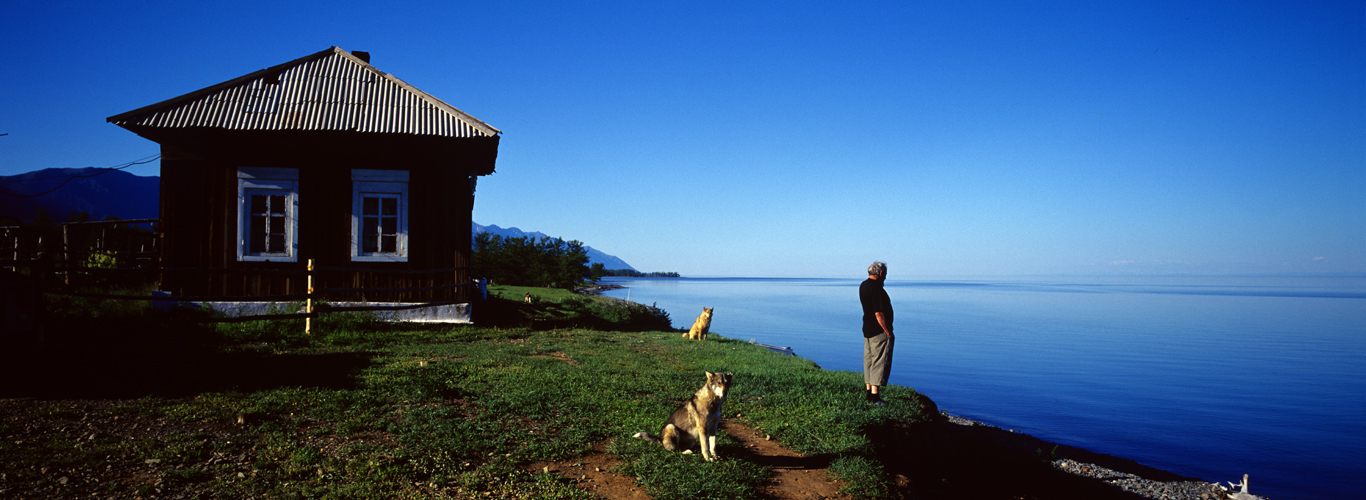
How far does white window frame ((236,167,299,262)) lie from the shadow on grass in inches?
125

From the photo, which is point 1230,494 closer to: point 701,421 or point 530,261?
point 701,421

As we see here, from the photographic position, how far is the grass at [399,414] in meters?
4.89

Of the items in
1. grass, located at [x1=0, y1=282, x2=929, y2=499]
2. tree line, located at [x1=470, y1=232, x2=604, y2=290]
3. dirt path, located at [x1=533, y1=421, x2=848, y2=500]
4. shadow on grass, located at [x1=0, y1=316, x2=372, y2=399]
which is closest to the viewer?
grass, located at [x1=0, y1=282, x2=929, y2=499]

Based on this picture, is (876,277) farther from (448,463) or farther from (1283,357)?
(1283,357)

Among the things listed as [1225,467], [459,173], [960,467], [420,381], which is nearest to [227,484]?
[420,381]

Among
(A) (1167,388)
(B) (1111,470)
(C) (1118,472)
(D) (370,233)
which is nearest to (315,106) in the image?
(D) (370,233)

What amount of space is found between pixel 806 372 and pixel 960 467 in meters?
2.82

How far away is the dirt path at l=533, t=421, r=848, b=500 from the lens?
197 inches

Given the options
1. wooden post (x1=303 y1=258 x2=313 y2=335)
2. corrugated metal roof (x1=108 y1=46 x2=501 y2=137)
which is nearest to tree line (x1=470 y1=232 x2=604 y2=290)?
corrugated metal roof (x1=108 y1=46 x2=501 y2=137)

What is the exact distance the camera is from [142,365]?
323 inches

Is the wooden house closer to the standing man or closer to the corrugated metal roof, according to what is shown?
the corrugated metal roof

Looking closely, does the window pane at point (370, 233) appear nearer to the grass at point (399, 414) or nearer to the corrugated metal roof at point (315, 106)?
the corrugated metal roof at point (315, 106)

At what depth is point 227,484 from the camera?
4602mm

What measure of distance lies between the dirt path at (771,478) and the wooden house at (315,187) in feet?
31.3
